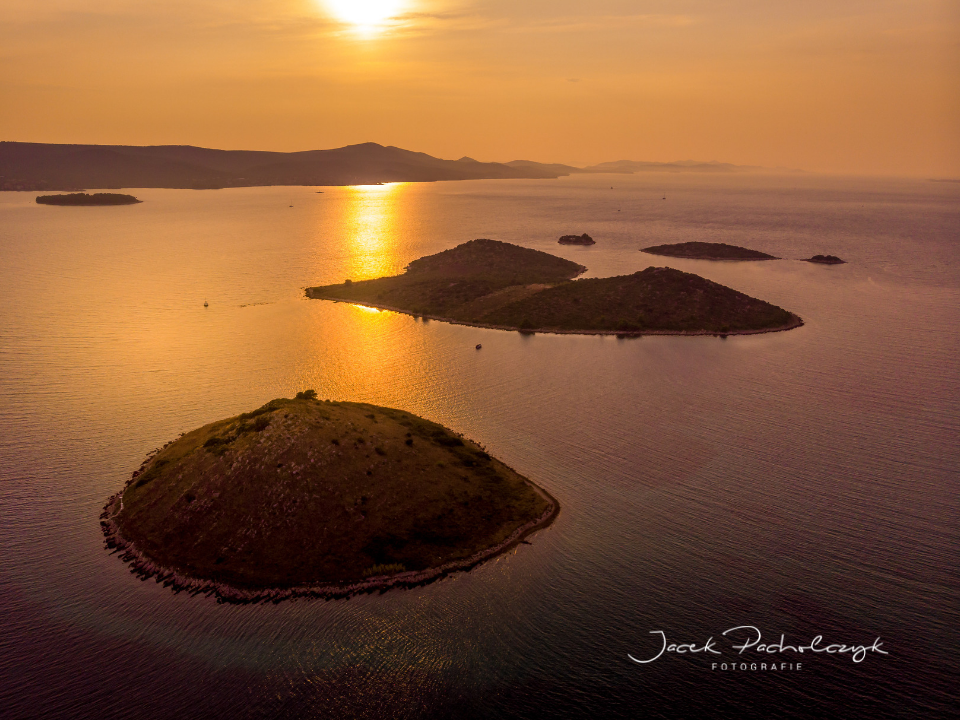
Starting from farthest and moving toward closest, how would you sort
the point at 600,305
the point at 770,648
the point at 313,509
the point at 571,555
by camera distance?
the point at 600,305 < the point at 313,509 < the point at 571,555 < the point at 770,648

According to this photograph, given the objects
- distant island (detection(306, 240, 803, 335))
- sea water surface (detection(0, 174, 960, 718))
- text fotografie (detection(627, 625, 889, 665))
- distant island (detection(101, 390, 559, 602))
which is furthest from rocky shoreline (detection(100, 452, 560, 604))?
distant island (detection(306, 240, 803, 335))

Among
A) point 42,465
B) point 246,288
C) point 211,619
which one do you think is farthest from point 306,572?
point 246,288

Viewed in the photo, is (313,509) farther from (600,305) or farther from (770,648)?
(600,305)

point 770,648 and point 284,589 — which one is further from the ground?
point 770,648

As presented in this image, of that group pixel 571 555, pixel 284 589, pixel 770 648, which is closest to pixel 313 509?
pixel 284 589

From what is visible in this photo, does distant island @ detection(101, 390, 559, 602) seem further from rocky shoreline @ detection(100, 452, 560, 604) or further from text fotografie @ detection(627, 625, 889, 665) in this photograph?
text fotografie @ detection(627, 625, 889, 665)
